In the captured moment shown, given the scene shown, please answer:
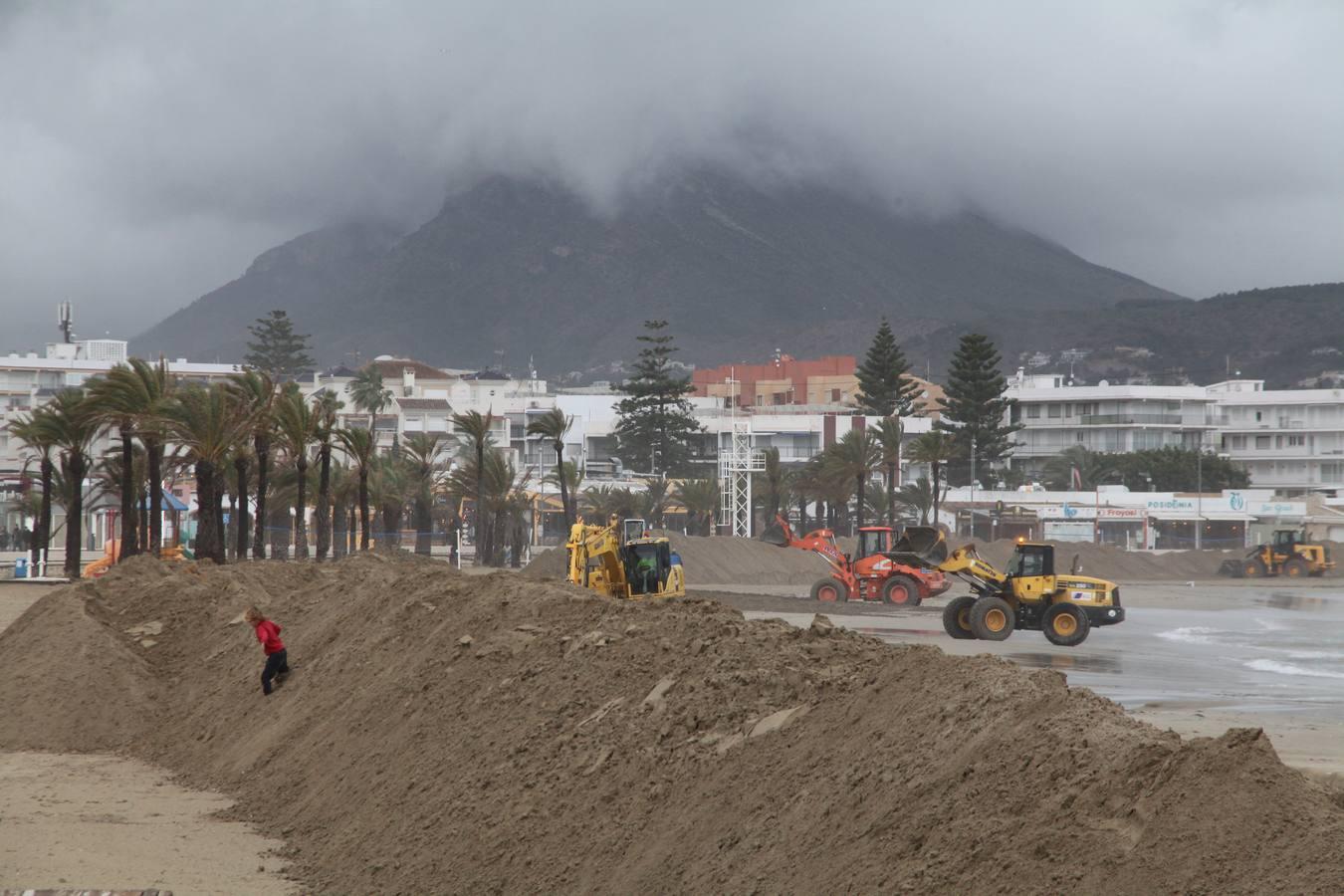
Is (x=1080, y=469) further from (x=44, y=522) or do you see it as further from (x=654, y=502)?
(x=44, y=522)

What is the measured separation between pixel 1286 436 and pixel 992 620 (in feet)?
386

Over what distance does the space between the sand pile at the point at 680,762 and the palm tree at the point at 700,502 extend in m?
69.5

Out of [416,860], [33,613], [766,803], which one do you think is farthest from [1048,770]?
[33,613]

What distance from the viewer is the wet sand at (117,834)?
41.6 ft

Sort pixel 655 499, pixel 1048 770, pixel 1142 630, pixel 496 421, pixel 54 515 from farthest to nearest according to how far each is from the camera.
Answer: pixel 496 421, pixel 655 499, pixel 54 515, pixel 1142 630, pixel 1048 770

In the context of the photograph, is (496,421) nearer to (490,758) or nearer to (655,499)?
(655,499)

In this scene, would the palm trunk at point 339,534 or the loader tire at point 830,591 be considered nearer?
the loader tire at point 830,591

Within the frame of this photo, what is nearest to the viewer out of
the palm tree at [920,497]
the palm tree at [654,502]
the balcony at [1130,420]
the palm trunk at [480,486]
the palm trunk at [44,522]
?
the palm trunk at [44,522]

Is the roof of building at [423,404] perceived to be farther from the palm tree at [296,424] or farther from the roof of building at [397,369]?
the palm tree at [296,424]

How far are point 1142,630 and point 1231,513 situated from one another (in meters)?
68.6

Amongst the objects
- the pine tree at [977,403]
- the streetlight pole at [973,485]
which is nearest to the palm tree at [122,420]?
the streetlight pole at [973,485]

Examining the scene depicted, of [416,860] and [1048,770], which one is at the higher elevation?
[1048,770]

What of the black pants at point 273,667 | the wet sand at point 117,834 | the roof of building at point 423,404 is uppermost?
the roof of building at point 423,404

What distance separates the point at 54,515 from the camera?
86812 mm
